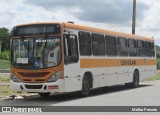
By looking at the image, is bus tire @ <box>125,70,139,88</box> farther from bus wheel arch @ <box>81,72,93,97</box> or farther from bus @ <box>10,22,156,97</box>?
bus wheel arch @ <box>81,72,93,97</box>

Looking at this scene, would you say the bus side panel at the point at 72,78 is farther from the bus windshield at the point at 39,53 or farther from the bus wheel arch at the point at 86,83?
the bus windshield at the point at 39,53

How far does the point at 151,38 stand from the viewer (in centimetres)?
3042

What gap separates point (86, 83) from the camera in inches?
787

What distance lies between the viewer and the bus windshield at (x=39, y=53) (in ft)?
58.0

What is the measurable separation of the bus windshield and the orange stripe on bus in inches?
79.8

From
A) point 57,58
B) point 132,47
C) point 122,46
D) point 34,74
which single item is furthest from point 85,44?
point 132,47

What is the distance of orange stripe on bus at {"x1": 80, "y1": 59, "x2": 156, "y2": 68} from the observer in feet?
65.7

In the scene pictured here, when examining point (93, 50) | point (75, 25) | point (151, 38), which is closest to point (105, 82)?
point (93, 50)

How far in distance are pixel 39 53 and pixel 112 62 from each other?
6410 millimetres

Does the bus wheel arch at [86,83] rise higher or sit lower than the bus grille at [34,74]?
lower

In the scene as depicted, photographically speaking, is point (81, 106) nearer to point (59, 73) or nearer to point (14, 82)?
point (59, 73)

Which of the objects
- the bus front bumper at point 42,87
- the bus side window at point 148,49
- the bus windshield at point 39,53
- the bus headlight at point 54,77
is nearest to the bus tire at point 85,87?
the bus front bumper at point 42,87

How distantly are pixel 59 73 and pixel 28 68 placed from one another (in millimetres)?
1243

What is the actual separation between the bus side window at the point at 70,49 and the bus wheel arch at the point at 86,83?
1.34 meters
